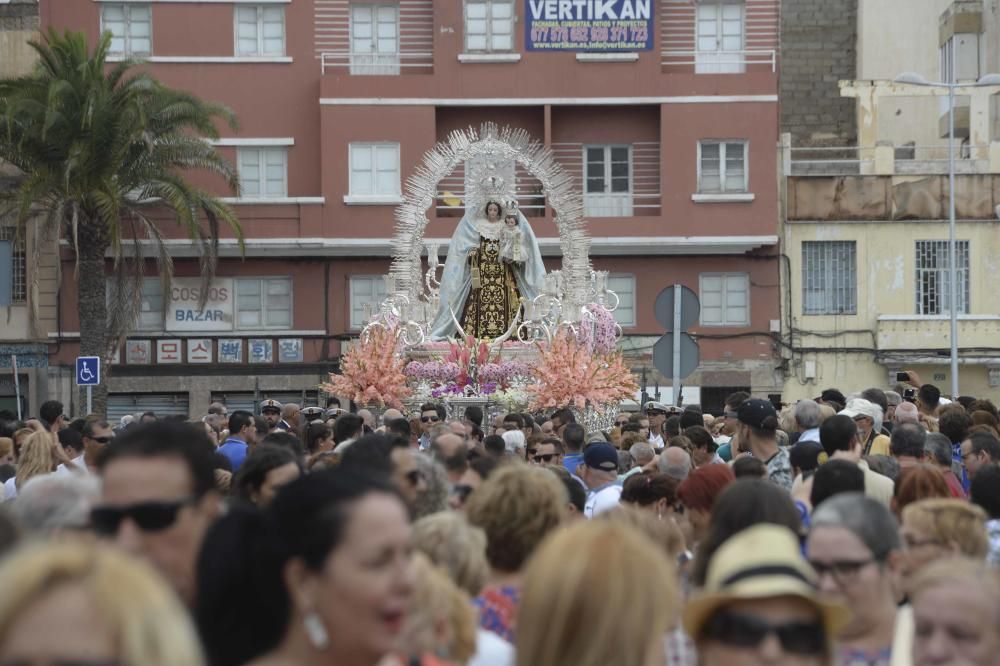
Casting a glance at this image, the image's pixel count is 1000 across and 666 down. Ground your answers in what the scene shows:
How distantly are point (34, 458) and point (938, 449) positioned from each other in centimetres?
549

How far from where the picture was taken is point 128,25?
3853 centimetres

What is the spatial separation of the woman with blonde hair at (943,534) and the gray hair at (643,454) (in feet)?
20.2

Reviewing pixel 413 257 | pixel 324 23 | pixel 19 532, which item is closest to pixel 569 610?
pixel 19 532

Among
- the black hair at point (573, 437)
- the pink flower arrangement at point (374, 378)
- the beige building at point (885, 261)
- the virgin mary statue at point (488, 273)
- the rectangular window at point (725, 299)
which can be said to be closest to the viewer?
the black hair at point (573, 437)

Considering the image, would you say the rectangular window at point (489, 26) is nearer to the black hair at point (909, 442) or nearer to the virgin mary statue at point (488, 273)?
the virgin mary statue at point (488, 273)

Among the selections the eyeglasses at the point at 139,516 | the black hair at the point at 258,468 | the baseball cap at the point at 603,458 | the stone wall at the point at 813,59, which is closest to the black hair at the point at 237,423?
the baseball cap at the point at 603,458

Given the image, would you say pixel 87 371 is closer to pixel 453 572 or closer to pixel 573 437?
pixel 573 437

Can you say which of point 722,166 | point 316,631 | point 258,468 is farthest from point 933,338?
point 316,631

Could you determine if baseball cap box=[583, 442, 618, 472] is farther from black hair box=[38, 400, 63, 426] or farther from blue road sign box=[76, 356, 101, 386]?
blue road sign box=[76, 356, 101, 386]

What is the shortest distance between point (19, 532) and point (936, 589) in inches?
96.7

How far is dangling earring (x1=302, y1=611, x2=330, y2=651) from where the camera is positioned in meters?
4.49

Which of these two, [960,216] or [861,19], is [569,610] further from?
[861,19]

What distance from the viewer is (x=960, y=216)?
127 ft

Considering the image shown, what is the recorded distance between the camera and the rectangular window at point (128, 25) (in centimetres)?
3847
